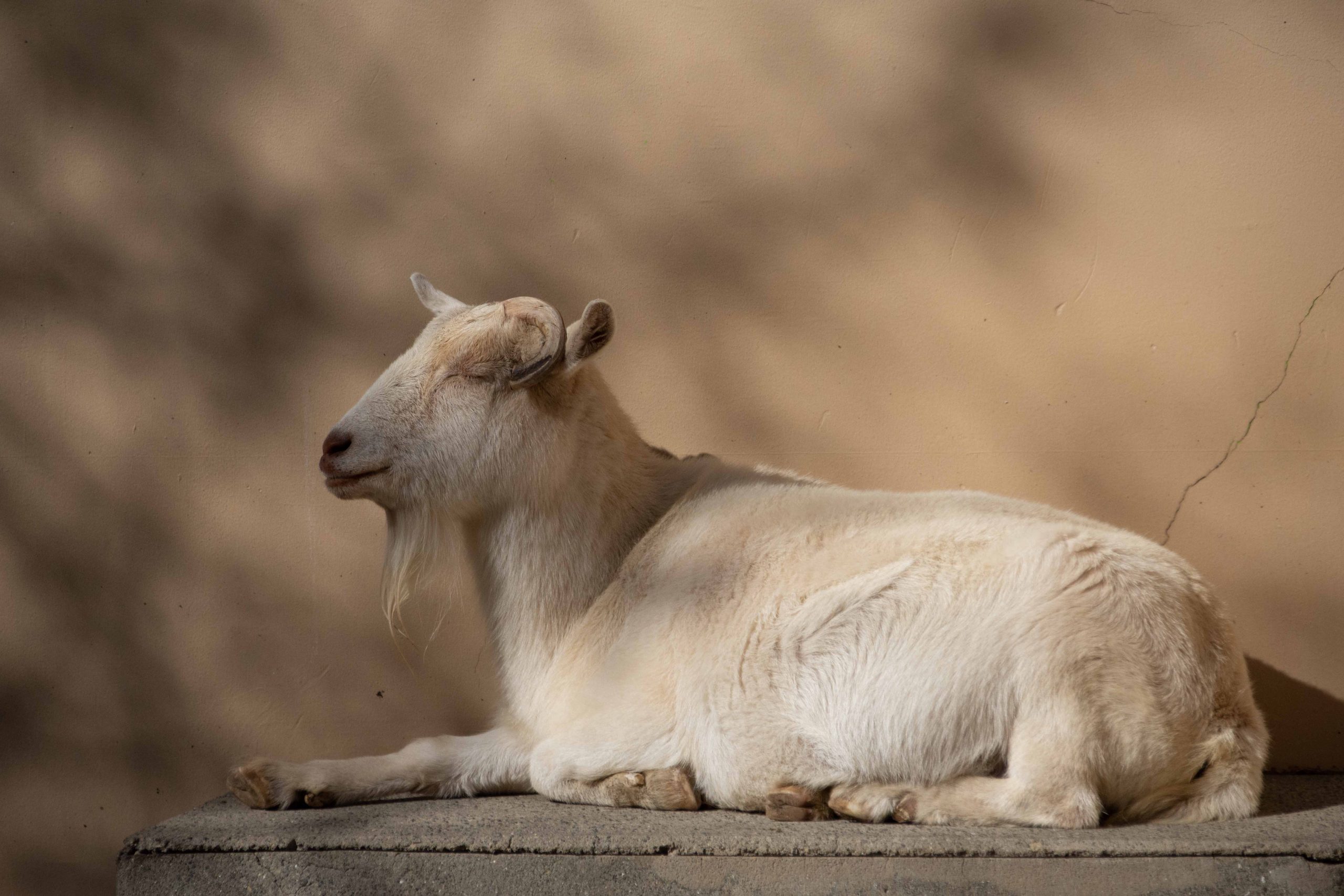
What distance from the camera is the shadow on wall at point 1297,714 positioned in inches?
127

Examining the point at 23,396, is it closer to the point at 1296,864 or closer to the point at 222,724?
the point at 222,724

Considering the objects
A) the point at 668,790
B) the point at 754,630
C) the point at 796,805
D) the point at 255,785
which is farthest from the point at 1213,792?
the point at 255,785

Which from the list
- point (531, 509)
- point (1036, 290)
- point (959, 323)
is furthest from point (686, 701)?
point (1036, 290)

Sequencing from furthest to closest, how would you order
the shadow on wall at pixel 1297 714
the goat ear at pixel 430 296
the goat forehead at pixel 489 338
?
1. the shadow on wall at pixel 1297 714
2. the goat ear at pixel 430 296
3. the goat forehead at pixel 489 338

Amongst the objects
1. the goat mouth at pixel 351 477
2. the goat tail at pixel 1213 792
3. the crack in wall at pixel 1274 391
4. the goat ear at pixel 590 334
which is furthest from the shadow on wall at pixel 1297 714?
the goat mouth at pixel 351 477

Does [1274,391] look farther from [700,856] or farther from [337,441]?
[337,441]

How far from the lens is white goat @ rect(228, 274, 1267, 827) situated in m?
2.27

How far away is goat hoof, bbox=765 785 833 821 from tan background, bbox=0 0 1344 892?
4.04ft

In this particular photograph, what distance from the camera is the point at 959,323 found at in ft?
11.0

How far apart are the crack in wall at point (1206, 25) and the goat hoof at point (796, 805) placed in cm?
265

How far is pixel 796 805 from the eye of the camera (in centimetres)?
240

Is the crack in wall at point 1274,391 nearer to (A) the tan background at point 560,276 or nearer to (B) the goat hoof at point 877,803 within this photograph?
(A) the tan background at point 560,276

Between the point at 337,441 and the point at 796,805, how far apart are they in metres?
1.47

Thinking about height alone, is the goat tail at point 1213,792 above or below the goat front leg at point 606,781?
above
